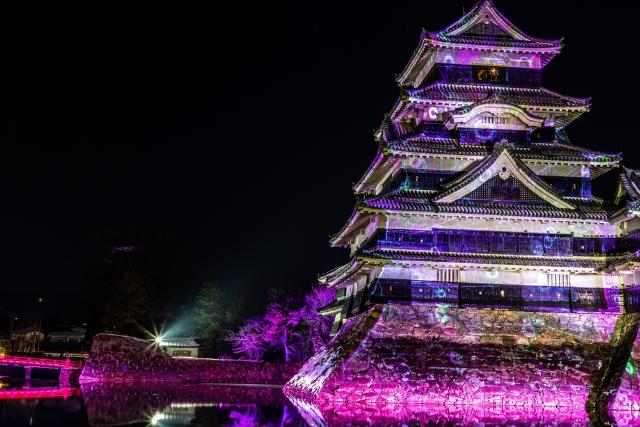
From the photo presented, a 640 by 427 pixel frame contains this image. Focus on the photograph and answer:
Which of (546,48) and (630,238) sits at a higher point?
(546,48)

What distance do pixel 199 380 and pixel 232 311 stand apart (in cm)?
Result: 1443

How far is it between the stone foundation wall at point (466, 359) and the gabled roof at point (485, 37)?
43.4 feet

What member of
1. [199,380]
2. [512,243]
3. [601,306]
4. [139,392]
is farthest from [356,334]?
[199,380]

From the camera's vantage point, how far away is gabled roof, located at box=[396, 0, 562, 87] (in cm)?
3566

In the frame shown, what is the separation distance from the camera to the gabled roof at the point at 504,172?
32.3m

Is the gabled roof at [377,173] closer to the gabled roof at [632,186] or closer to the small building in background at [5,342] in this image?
the gabled roof at [632,186]

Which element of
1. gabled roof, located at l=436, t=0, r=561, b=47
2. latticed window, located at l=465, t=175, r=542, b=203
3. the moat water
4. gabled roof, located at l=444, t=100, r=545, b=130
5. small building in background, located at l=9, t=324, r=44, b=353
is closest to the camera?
the moat water

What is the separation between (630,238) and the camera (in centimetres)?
3209

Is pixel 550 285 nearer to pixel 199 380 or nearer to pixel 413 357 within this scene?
pixel 413 357

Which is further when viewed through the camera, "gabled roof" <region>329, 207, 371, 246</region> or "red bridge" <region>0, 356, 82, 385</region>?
"red bridge" <region>0, 356, 82, 385</region>

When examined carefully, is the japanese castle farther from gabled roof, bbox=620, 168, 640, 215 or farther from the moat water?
the moat water

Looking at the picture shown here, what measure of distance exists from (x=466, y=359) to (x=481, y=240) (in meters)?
5.60

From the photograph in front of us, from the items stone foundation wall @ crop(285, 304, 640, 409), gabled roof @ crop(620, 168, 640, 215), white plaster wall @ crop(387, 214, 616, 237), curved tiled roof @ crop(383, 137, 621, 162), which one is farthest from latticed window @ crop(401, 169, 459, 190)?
gabled roof @ crop(620, 168, 640, 215)

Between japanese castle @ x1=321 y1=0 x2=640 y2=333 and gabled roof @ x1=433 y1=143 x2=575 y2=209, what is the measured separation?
0.17 ft
